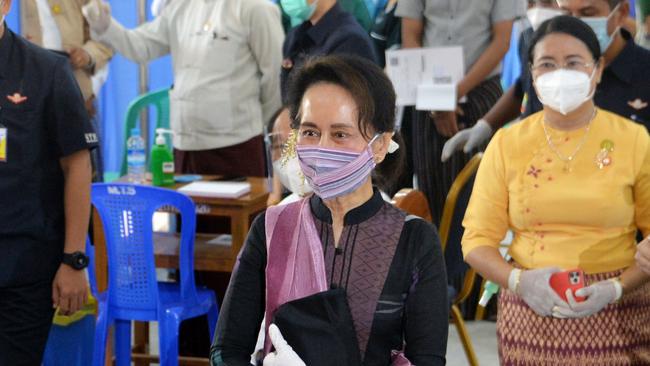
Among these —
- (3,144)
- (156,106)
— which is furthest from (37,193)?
(156,106)

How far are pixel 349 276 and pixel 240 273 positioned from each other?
232 mm

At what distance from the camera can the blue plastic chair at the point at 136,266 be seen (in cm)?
341

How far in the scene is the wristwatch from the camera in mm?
2721

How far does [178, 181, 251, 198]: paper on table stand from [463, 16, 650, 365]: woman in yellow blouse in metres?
1.23

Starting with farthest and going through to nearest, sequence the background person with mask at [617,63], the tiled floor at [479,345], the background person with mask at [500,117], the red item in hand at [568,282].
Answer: the tiled floor at [479,345], the background person with mask at [500,117], the background person with mask at [617,63], the red item in hand at [568,282]

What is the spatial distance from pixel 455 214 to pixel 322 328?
1670 millimetres

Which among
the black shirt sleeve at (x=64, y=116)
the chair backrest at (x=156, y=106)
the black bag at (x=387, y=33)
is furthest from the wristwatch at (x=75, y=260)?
the chair backrest at (x=156, y=106)

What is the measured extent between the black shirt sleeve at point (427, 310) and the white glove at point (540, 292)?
0.78 meters

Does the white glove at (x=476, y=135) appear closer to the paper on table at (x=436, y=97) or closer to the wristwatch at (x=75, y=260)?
the paper on table at (x=436, y=97)

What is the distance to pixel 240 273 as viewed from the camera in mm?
1970

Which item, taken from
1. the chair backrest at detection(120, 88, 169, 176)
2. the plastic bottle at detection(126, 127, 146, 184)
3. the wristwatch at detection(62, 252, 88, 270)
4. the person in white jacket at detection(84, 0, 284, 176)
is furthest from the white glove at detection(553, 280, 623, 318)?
the chair backrest at detection(120, 88, 169, 176)

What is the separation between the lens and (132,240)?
3.46 metres

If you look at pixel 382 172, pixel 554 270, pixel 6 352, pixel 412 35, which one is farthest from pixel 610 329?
pixel 412 35

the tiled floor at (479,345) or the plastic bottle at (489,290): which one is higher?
the plastic bottle at (489,290)
